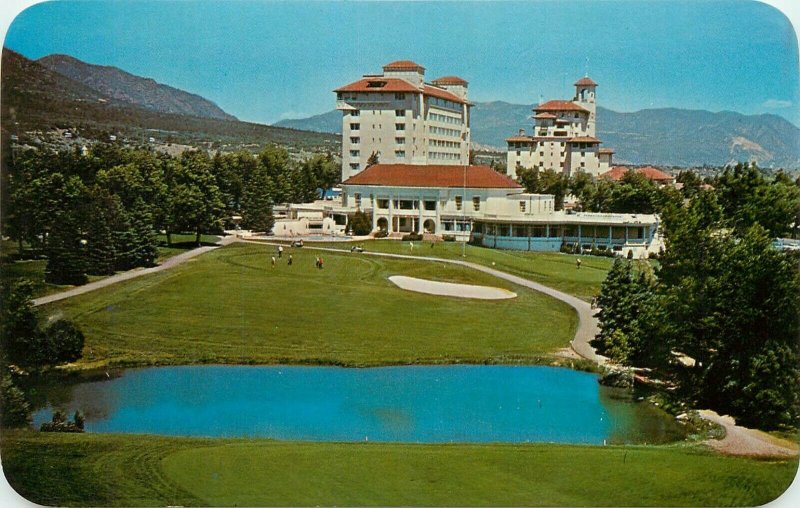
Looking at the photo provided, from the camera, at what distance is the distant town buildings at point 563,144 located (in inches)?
407

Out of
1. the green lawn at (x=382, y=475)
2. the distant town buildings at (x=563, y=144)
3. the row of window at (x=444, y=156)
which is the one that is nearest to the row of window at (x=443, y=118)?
the row of window at (x=444, y=156)

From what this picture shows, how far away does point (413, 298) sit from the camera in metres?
10.3

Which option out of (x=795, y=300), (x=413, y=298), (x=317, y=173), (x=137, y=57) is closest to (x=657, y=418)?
(x=795, y=300)

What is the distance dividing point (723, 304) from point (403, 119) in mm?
3740

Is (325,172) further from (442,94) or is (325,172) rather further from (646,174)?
(646,174)

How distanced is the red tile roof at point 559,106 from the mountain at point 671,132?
133mm

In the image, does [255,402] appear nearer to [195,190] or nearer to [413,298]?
[413,298]

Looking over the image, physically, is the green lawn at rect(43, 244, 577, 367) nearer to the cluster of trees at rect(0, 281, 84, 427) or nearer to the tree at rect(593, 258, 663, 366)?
the cluster of trees at rect(0, 281, 84, 427)

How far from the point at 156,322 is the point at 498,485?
148 inches

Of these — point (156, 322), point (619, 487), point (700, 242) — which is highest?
point (700, 242)

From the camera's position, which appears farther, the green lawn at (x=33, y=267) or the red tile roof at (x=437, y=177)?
the red tile roof at (x=437, y=177)

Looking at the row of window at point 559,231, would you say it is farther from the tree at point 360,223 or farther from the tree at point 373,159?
the tree at point 373,159

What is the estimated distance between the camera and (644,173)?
1100 cm

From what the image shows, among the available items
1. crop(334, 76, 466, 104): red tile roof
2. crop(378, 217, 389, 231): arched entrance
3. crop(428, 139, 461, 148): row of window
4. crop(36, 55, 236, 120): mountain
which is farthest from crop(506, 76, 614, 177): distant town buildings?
crop(36, 55, 236, 120): mountain
